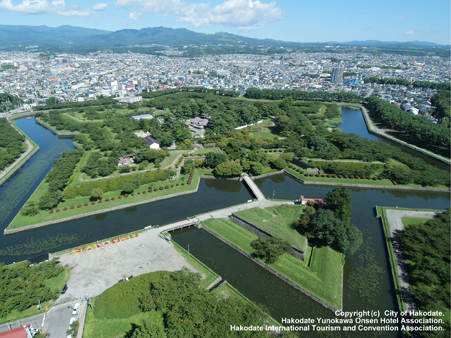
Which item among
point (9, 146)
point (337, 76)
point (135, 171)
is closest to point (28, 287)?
point (135, 171)

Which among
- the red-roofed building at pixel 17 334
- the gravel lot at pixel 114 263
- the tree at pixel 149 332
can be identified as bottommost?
the gravel lot at pixel 114 263

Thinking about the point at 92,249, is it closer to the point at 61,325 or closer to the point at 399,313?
the point at 61,325

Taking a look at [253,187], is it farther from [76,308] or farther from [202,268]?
[76,308]

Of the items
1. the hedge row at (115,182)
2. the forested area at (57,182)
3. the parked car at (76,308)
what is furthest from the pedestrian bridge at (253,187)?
the forested area at (57,182)

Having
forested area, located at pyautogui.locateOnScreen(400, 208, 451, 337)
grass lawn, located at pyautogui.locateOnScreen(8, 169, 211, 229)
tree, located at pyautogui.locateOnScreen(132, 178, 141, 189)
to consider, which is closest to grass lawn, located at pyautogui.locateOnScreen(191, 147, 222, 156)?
grass lawn, located at pyautogui.locateOnScreen(8, 169, 211, 229)

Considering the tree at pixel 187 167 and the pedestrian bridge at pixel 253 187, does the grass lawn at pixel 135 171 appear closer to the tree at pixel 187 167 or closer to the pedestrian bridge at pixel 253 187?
the tree at pixel 187 167

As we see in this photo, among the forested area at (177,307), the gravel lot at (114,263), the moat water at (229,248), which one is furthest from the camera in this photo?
the moat water at (229,248)
